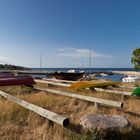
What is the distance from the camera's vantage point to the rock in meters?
4.47

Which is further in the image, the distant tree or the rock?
the distant tree

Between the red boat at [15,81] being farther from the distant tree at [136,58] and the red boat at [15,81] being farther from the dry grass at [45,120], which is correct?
the distant tree at [136,58]

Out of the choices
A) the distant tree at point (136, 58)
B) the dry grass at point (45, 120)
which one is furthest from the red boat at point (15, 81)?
the distant tree at point (136, 58)

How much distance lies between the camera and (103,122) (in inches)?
183

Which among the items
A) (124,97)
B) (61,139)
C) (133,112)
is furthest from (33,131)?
(124,97)

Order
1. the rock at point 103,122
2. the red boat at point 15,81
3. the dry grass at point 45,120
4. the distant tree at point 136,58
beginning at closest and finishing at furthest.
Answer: the rock at point 103,122
the dry grass at point 45,120
the red boat at point 15,81
the distant tree at point 136,58

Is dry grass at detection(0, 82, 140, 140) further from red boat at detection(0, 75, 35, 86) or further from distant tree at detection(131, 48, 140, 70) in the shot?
distant tree at detection(131, 48, 140, 70)

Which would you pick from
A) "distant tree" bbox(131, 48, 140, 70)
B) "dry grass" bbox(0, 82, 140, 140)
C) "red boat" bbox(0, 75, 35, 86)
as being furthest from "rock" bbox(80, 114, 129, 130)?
"distant tree" bbox(131, 48, 140, 70)

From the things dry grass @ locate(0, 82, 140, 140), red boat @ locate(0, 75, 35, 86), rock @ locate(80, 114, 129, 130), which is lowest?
dry grass @ locate(0, 82, 140, 140)

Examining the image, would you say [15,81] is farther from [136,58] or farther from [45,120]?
[136,58]

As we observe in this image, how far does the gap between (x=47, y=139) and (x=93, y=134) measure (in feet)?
3.49

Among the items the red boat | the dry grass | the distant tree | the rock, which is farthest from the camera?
the distant tree

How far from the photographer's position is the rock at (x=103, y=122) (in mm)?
4469

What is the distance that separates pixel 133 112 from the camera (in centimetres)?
652
